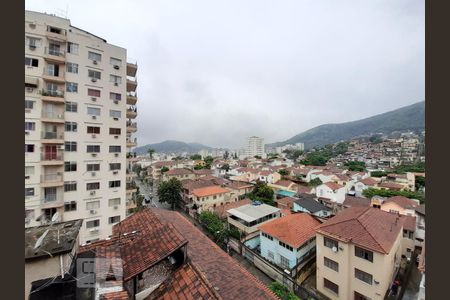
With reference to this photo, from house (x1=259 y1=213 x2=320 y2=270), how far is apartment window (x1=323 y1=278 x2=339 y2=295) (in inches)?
76.0

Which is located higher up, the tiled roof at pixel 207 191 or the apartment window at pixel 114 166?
the apartment window at pixel 114 166

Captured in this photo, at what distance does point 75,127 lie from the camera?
14398 mm

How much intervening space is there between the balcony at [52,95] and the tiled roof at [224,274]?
Result: 13.5 meters

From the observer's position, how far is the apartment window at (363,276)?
11.0m

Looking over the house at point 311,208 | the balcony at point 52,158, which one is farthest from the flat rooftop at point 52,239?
the house at point 311,208

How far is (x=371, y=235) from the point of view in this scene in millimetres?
11094

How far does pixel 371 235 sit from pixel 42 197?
69.8 feet

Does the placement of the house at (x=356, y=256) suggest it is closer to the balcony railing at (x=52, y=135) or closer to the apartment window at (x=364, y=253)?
the apartment window at (x=364, y=253)

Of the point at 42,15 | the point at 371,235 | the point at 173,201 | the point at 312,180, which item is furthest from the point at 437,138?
the point at 312,180

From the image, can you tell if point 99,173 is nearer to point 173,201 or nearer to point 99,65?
point 99,65

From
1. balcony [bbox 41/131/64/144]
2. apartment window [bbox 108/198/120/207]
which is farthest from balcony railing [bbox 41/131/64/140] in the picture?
apartment window [bbox 108/198/120/207]

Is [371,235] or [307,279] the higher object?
[371,235]

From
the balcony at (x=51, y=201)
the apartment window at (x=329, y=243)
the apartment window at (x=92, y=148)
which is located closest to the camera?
the apartment window at (x=329, y=243)

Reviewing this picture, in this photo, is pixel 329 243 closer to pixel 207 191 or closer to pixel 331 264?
pixel 331 264
